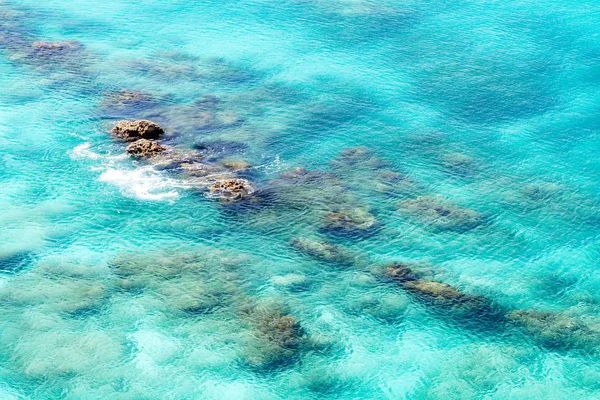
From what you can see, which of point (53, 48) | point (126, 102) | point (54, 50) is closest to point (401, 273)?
point (126, 102)

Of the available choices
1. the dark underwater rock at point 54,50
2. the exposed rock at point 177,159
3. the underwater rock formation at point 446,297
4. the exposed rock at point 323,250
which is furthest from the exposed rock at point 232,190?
the dark underwater rock at point 54,50

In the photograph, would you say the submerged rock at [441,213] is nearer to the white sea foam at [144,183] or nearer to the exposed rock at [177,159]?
the exposed rock at [177,159]

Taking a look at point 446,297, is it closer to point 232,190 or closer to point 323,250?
point 323,250

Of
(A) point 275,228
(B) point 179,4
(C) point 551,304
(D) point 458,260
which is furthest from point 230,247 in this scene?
(B) point 179,4

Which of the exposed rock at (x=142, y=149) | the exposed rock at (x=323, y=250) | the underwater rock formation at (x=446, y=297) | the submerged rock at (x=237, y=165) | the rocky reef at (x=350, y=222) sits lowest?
the underwater rock formation at (x=446, y=297)

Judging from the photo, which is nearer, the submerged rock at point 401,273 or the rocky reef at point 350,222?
the submerged rock at point 401,273

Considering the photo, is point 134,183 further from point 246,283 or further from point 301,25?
point 301,25

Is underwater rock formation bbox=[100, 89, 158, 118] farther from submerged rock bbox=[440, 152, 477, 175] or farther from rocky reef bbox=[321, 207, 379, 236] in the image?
submerged rock bbox=[440, 152, 477, 175]

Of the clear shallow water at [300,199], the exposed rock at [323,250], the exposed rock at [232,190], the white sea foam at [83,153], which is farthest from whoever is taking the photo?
the white sea foam at [83,153]
